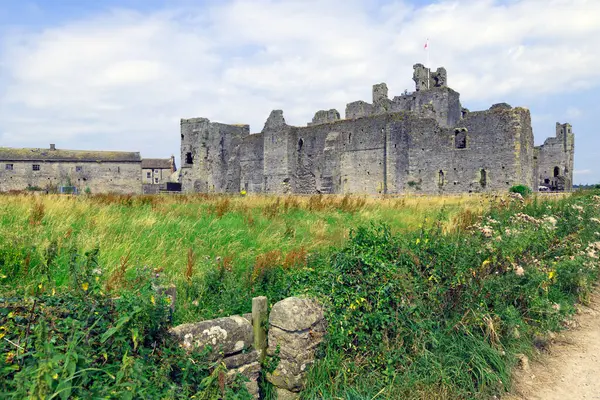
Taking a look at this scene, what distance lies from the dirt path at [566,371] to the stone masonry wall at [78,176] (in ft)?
189

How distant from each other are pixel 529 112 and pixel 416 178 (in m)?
8.95

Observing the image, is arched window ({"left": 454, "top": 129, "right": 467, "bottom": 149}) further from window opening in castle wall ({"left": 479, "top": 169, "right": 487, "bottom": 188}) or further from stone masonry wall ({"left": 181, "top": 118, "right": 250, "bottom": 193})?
stone masonry wall ({"left": 181, "top": 118, "right": 250, "bottom": 193})

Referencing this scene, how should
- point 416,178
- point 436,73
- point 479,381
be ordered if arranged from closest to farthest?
1. point 479,381
2. point 416,178
3. point 436,73

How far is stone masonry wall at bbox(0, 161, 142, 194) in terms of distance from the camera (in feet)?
185

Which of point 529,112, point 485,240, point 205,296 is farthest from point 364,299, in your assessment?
point 529,112

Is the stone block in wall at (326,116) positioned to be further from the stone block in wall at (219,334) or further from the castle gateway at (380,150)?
the stone block in wall at (219,334)

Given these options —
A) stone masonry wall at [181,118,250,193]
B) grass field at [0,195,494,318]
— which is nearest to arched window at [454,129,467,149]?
grass field at [0,195,494,318]

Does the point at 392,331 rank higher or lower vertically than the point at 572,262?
lower

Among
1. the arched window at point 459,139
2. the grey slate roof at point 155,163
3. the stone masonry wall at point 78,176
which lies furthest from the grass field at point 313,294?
the grey slate roof at point 155,163

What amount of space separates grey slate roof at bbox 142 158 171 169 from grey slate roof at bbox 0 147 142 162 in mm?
17806

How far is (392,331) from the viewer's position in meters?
5.15

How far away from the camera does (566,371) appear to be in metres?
5.26

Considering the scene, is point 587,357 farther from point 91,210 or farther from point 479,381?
point 91,210

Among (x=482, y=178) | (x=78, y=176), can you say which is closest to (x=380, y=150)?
(x=482, y=178)
